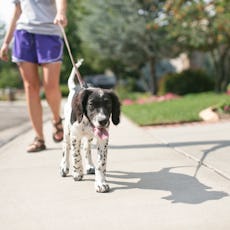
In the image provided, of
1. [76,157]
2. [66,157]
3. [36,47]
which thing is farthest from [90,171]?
[36,47]

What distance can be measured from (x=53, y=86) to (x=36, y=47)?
541 mm

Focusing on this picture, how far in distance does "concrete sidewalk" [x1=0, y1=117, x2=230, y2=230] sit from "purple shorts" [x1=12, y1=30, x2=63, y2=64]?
1191 millimetres

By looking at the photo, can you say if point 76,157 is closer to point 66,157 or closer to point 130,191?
point 66,157

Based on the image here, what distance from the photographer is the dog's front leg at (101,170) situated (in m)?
4.04

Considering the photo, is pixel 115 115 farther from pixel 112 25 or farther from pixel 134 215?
pixel 112 25

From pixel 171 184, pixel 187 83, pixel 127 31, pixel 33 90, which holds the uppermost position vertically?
pixel 33 90

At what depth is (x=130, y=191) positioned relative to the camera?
159 inches

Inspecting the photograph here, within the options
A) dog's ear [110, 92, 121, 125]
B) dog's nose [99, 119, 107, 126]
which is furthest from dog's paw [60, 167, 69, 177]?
dog's nose [99, 119, 107, 126]

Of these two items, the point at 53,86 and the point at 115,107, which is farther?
the point at 53,86

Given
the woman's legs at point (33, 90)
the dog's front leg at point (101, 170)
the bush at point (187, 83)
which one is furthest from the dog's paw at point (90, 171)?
the bush at point (187, 83)

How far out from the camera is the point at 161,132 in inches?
322

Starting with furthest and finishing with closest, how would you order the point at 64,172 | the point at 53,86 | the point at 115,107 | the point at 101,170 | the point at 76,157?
the point at 53,86
the point at 64,172
the point at 76,157
the point at 101,170
the point at 115,107

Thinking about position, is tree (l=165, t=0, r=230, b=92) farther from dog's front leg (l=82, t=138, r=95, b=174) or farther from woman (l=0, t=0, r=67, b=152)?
dog's front leg (l=82, t=138, r=95, b=174)

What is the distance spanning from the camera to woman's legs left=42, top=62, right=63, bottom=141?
243 inches
